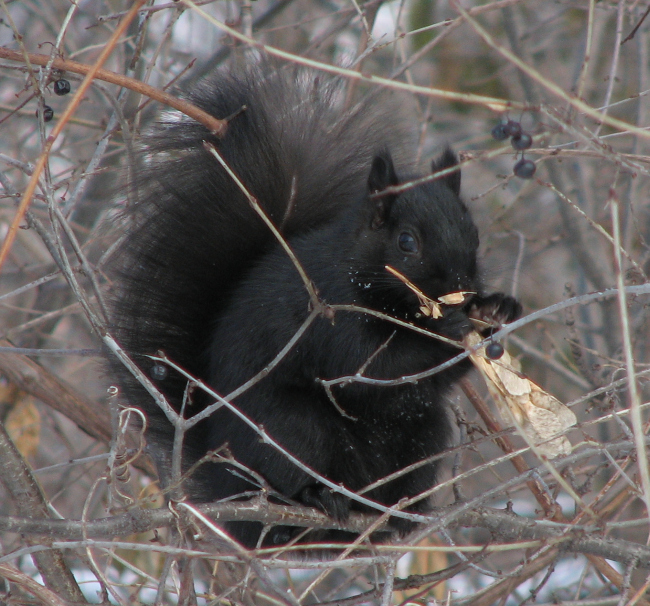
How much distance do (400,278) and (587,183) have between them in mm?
2057

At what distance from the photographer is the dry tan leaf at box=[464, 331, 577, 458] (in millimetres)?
1991

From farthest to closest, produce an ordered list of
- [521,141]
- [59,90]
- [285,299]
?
[285,299], [59,90], [521,141]

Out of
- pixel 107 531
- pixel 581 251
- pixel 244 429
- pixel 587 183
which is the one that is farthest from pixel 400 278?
pixel 587 183

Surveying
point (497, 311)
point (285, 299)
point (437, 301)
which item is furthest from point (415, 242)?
point (285, 299)

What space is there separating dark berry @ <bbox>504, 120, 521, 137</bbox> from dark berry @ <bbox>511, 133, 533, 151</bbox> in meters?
0.01

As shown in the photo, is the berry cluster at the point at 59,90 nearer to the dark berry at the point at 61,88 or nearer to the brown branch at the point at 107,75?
the dark berry at the point at 61,88

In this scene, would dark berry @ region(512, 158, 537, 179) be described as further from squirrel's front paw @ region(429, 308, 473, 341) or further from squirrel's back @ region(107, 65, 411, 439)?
squirrel's back @ region(107, 65, 411, 439)

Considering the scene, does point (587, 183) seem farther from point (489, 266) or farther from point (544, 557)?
point (544, 557)

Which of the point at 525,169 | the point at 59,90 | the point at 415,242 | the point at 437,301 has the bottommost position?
the point at 437,301

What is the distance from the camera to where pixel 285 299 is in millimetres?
2402

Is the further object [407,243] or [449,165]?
[449,165]

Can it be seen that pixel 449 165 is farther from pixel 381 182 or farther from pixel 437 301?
pixel 437 301

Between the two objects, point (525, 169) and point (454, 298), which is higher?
point (525, 169)

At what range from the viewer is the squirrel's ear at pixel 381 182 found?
7.52 ft
